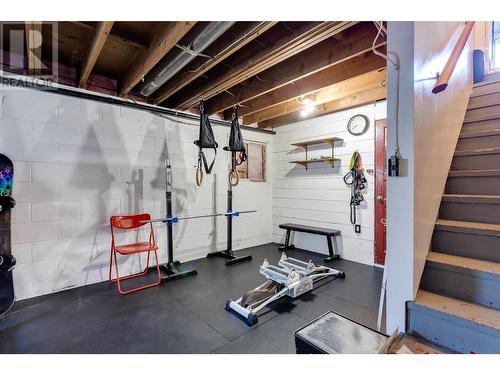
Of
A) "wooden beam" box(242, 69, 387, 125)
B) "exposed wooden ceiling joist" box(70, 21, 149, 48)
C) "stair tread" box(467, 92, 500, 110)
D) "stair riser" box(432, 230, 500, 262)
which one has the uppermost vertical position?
"exposed wooden ceiling joist" box(70, 21, 149, 48)

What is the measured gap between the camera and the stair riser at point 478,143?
2.20 meters

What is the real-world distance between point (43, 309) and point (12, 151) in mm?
1739

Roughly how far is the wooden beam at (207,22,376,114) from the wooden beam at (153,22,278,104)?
0.82 m

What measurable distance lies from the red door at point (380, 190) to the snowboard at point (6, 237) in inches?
180

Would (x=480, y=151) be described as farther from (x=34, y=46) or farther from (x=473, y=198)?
(x=34, y=46)

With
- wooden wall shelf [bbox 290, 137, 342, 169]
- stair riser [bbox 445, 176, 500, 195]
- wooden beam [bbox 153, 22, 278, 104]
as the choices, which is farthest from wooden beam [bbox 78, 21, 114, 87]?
wooden wall shelf [bbox 290, 137, 342, 169]

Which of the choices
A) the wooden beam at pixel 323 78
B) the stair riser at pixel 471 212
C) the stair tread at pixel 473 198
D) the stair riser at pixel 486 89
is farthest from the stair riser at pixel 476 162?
the wooden beam at pixel 323 78

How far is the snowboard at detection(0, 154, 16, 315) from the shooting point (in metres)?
2.37

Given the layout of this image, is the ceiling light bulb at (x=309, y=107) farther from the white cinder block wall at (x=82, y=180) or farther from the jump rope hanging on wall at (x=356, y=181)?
the white cinder block wall at (x=82, y=180)

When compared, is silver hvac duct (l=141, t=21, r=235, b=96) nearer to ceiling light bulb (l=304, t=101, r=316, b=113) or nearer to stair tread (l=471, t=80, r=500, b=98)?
ceiling light bulb (l=304, t=101, r=316, b=113)

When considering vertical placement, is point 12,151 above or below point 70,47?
below

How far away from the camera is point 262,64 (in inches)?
103
